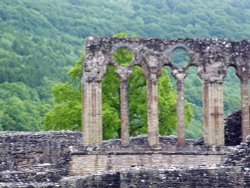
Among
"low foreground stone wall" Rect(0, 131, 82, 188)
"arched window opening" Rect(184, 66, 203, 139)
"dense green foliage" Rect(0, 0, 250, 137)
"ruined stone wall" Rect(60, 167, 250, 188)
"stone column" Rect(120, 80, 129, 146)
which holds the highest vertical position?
"dense green foliage" Rect(0, 0, 250, 137)

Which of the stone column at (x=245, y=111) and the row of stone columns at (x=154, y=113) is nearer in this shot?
the row of stone columns at (x=154, y=113)

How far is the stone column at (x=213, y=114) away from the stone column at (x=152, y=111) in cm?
177

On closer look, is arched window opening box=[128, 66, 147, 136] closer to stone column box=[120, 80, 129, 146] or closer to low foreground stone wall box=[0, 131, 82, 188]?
low foreground stone wall box=[0, 131, 82, 188]

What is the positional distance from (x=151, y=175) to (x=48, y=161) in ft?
62.3

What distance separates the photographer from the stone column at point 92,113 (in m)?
38.9

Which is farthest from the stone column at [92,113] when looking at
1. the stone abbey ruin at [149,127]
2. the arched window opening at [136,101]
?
the arched window opening at [136,101]

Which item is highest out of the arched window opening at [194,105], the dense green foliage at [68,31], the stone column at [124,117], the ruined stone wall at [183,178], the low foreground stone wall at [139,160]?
the dense green foliage at [68,31]

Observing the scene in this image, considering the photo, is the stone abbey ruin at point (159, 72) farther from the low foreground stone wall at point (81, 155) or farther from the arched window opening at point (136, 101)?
the arched window opening at point (136, 101)

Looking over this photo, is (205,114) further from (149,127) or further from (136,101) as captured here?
(136,101)

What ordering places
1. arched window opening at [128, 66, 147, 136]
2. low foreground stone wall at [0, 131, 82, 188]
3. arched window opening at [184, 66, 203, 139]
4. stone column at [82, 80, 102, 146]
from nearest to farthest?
stone column at [82, 80, 102, 146], low foreground stone wall at [0, 131, 82, 188], arched window opening at [128, 66, 147, 136], arched window opening at [184, 66, 203, 139]

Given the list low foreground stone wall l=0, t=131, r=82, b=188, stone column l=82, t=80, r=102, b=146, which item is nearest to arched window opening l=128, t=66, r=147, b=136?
low foreground stone wall l=0, t=131, r=82, b=188

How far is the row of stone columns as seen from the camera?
39.0 meters

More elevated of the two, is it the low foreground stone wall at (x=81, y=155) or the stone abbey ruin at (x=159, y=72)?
the stone abbey ruin at (x=159, y=72)

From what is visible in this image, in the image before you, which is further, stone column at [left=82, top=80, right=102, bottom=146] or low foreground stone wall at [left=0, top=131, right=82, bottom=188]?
low foreground stone wall at [left=0, top=131, right=82, bottom=188]
